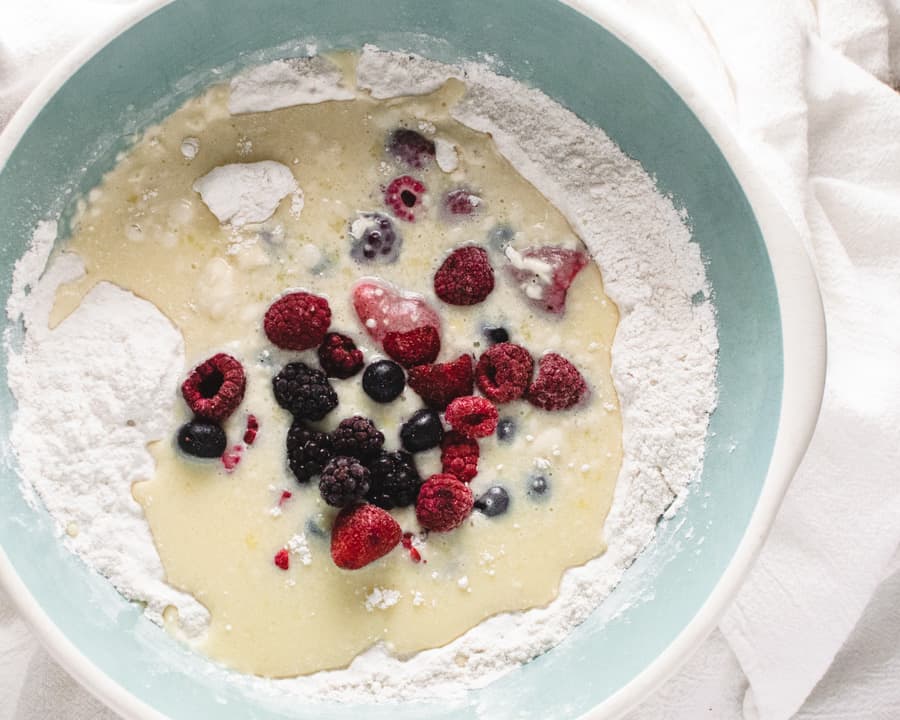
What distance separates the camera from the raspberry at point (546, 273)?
1.62 m

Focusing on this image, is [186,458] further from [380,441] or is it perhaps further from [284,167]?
[284,167]

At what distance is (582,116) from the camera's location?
1.61 meters

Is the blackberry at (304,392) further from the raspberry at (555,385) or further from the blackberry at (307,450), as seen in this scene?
the raspberry at (555,385)

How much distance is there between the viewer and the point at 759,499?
1.44 m

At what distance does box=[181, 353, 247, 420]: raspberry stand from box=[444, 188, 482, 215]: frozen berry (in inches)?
17.2

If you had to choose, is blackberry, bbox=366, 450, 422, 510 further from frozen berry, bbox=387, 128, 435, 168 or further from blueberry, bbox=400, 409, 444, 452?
frozen berry, bbox=387, 128, 435, 168

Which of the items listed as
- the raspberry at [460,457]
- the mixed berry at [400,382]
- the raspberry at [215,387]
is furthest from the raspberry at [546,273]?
the raspberry at [215,387]

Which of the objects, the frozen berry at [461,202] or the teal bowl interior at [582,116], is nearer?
the teal bowl interior at [582,116]

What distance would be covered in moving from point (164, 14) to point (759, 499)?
3.73 feet

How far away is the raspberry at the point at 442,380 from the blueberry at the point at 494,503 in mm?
166

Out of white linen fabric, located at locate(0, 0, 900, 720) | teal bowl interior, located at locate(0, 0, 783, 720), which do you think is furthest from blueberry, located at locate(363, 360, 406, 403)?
white linen fabric, located at locate(0, 0, 900, 720)

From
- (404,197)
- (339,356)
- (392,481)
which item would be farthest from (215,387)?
(404,197)

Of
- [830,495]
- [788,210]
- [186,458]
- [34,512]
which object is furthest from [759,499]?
[34,512]

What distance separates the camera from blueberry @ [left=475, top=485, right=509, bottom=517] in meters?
1.61
